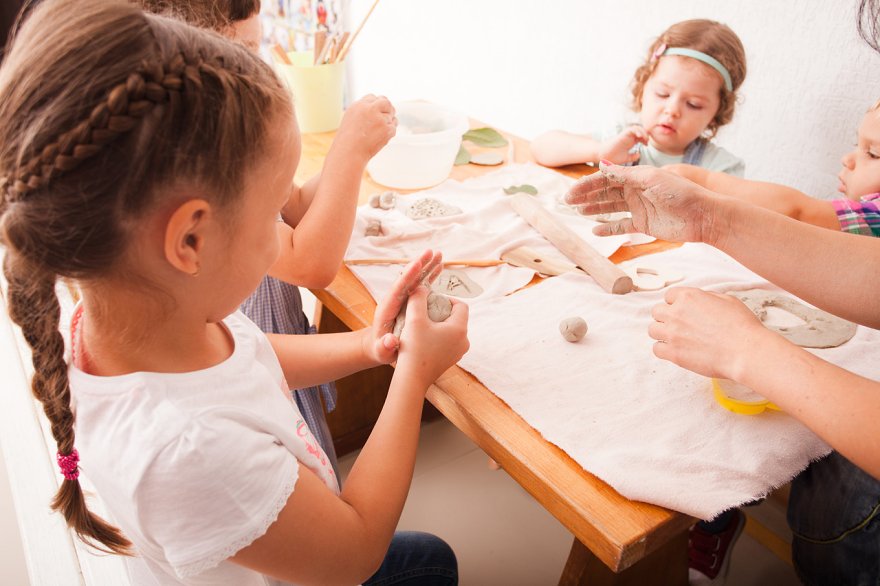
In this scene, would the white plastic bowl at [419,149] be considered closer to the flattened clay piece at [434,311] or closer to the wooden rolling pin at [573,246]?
the wooden rolling pin at [573,246]

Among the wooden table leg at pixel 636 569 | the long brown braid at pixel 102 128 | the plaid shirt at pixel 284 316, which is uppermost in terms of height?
the long brown braid at pixel 102 128

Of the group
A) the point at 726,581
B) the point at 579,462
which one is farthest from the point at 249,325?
the point at 726,581

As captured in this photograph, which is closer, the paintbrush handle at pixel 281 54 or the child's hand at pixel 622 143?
the child's hand at pixel 622 143

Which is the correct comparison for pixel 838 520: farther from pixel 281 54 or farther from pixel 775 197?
pixel 281 54

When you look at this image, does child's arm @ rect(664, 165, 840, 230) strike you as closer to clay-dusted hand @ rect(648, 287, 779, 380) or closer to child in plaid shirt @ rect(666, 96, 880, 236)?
child in plaid shirt @ rect(666, 96, 880, 236)

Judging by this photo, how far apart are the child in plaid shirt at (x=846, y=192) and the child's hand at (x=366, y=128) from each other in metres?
0.59

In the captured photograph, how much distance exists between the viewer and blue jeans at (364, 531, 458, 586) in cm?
87

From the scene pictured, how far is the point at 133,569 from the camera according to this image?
63 centimetres

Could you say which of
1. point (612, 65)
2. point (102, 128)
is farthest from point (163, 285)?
point (612, 65)

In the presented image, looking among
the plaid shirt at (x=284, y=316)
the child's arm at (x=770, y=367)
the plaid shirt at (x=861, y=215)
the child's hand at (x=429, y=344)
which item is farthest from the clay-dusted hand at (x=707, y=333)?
the plaid shirt at (x=284, y=316)

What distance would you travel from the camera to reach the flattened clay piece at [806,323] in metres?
0.77

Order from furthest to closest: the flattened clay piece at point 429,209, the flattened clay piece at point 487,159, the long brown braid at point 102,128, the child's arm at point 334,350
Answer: the flattened clay piece at point 487,159 → the flattened clay piece at point 429,209 → the child's arm at point 334,350 → the long brown braid at point 102,128

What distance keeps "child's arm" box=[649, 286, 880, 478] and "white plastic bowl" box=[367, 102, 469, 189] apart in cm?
64

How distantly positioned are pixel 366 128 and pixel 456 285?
0.29 metres
